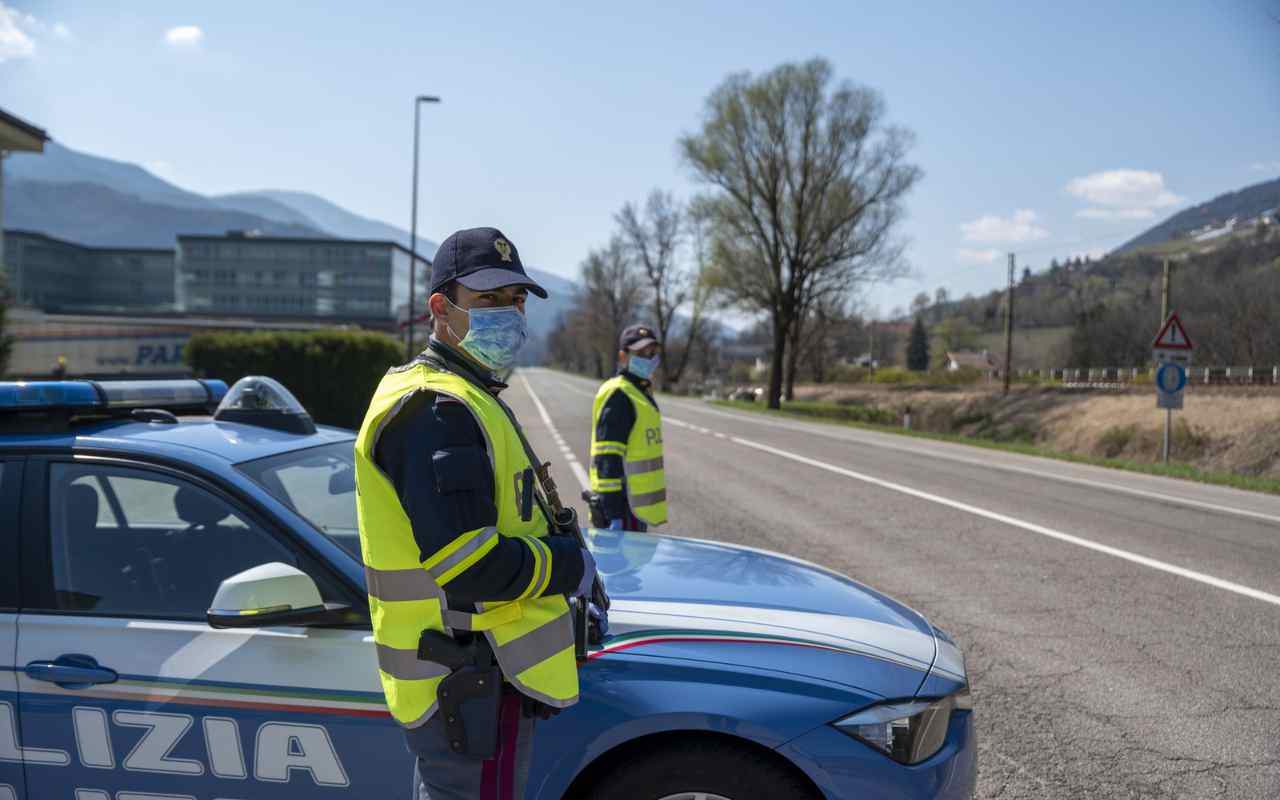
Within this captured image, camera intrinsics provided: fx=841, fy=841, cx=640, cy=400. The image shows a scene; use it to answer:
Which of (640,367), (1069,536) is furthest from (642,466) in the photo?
(1069,536)

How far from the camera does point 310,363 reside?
20109mm

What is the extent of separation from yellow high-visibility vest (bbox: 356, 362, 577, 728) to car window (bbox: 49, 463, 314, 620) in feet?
2.65

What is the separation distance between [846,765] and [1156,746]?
2.53 m

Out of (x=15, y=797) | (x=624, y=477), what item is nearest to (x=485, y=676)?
(x=15, y=797)

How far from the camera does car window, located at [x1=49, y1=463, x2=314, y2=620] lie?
266cm

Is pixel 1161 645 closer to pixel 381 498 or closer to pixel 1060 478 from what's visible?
pixel 381 498

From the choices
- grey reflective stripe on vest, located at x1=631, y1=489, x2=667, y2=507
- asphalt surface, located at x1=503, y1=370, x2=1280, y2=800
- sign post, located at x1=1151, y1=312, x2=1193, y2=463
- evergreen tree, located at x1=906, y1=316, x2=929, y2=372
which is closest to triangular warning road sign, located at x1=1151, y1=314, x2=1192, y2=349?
sign post, located at x1=1151, y1=312, x2=1193, y2=463

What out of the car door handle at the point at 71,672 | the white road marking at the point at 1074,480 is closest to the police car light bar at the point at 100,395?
the car door handle at the point at 71,672

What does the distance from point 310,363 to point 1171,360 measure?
18.5 meters

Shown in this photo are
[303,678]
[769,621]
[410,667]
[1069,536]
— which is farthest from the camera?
[1069,536]

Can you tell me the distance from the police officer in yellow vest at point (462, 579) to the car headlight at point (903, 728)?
0.87 meters

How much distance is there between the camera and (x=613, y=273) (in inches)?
3733

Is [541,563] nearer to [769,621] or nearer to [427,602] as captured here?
[427,602]

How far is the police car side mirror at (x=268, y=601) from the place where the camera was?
2.31m
